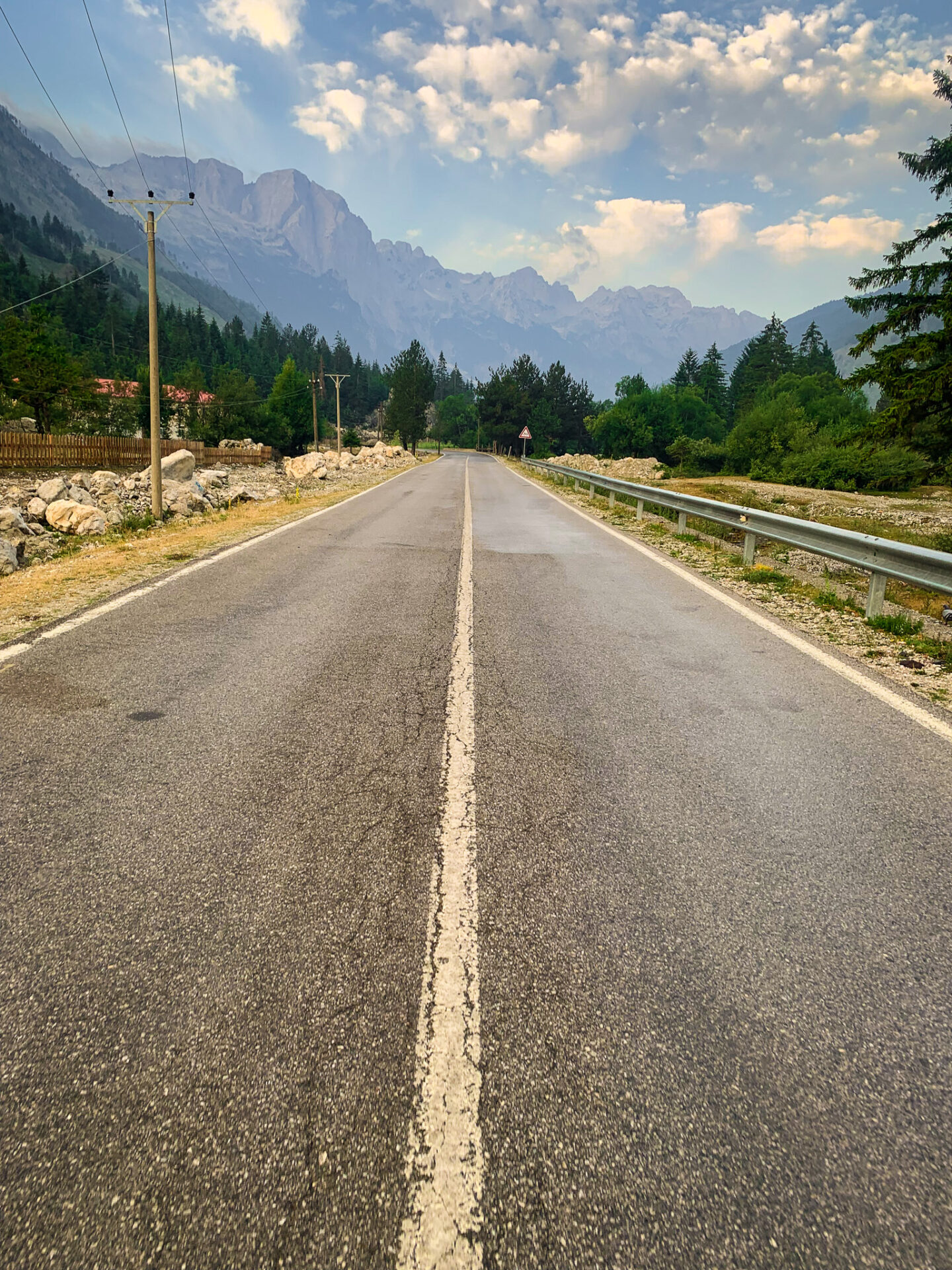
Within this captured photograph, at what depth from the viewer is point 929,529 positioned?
48.8 feet

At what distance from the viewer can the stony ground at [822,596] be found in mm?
5594

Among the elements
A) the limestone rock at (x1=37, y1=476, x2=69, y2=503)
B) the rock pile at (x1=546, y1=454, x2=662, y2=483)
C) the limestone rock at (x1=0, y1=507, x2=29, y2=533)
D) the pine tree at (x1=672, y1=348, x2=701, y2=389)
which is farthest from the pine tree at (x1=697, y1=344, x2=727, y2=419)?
the limestone rock at (x1=0, y1=507, x2=29, y2=533)

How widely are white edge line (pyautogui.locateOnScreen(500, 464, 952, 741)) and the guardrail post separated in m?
1.04

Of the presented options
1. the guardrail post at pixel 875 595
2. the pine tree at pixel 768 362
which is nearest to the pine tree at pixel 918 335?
the guardrail post at pixel 875 595

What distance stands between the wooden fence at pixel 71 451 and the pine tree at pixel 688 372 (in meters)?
108

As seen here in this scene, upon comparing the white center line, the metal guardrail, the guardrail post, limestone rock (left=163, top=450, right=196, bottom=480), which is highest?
limestone rock (left=163, top=450, right=196, bottom=480)

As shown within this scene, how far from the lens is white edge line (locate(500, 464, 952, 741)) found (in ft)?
14.4

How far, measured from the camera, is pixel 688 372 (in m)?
134

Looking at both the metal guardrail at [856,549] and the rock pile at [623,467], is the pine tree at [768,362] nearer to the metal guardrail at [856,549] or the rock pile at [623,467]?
the rock pile at [623,467]

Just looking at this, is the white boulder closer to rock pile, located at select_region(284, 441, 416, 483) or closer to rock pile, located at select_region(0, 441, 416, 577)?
rock pile, located at select_region(0, 441, 416, 577)

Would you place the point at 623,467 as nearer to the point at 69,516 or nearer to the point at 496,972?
the point at 69,516

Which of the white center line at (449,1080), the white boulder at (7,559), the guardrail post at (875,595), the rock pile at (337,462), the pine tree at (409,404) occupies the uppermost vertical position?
the pine tree at (409,404)

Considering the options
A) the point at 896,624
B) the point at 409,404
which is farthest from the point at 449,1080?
the point at 409,404

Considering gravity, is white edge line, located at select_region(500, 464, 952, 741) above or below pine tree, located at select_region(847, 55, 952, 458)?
below
